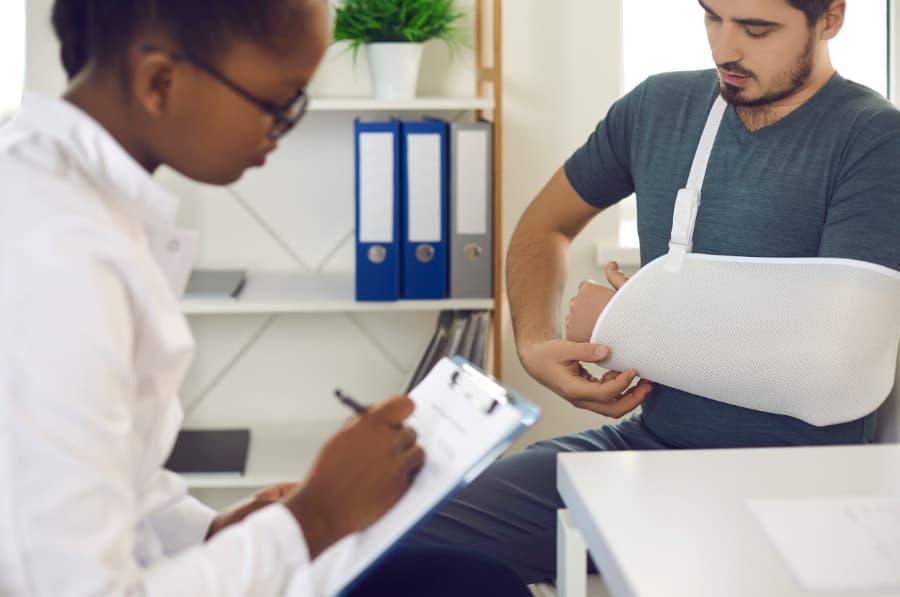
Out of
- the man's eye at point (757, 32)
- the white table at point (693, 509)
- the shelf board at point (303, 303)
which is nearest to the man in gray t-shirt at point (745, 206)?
the man's eye at point (757, 32)

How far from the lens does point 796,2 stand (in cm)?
140

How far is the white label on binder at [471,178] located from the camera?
6.59 feet

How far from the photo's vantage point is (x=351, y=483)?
2.73 ft

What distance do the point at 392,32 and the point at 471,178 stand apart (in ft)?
1.07

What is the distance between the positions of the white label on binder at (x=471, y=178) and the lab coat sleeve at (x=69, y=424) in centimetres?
135

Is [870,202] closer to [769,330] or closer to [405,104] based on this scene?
[769,330]

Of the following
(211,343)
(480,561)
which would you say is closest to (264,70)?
(480,561)

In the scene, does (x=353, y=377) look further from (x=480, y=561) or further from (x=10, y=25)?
(x=480, y=561)

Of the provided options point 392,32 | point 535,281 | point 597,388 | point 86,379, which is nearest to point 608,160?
point 535,281

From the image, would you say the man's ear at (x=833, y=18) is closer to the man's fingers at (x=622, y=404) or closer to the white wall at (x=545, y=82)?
the man's fingers at (x=622, y=404)

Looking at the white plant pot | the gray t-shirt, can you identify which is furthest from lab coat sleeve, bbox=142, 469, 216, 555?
the white plant pot

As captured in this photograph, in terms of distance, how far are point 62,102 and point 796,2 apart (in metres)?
1.00

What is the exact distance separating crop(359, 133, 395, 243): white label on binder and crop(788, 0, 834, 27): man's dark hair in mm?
823

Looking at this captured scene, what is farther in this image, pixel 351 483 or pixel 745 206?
pixel 745 206
